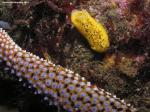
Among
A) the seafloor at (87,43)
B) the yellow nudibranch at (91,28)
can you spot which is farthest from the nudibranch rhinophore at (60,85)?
the yellow nudibranch at (91,28)

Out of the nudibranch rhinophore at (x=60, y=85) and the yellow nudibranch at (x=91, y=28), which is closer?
the nudibranch rhinophore at (x=60, y=85)

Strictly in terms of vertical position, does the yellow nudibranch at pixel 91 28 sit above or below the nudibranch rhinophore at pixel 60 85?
above

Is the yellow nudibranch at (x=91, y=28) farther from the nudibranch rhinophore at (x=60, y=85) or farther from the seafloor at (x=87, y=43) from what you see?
the nudibranch rhinophore at (x=60, y=85)

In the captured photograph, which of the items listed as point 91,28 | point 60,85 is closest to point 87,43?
point 91,28

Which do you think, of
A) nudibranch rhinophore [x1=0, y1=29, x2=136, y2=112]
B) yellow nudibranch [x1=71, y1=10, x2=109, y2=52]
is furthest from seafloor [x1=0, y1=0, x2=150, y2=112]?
nudibranch rhinophore [x1=0, y1=29, x2=136, y2=112]

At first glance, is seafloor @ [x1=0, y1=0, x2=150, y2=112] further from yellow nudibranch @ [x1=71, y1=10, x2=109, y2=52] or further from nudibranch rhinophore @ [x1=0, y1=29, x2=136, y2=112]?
nudibranch rhinophore @ [x1=0, y1=29, x2=136, y2=112]

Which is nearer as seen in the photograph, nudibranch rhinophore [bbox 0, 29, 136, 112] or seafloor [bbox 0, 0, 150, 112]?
nudibranch rhinophore [bbox 0, 29, 136, 112]
